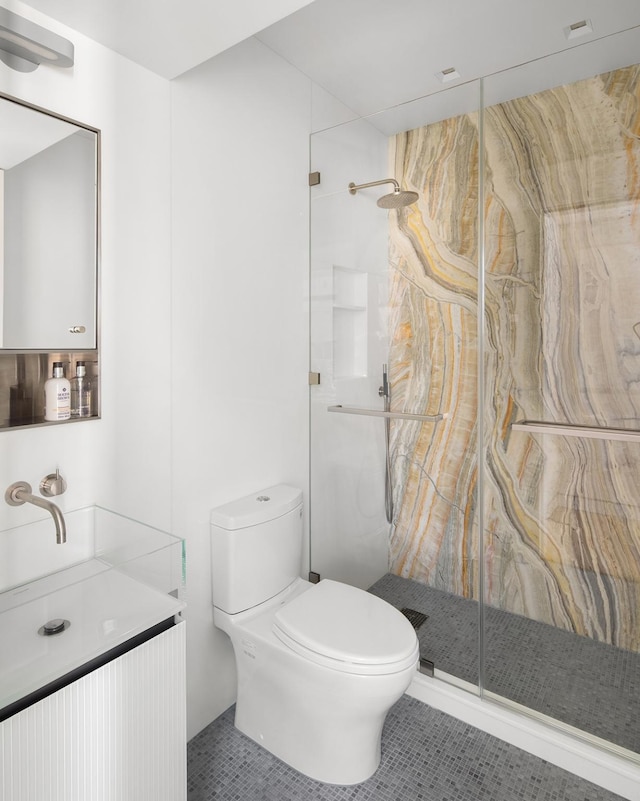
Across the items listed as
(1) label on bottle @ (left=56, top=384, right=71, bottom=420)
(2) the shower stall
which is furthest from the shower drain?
(1) label on bottle @ (left=56, top=384, right=71, bottom=420)

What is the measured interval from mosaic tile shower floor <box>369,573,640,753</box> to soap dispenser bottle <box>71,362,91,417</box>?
1.54 metres

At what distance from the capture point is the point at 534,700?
1711mm

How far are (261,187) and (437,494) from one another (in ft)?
4.75

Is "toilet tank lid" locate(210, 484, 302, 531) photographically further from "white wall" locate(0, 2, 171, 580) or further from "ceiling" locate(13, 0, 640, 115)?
"ceiling" locate(13, 0, 640, 115)

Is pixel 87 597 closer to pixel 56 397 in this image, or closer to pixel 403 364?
pixel 56 397

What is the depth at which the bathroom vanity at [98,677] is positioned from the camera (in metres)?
0.87

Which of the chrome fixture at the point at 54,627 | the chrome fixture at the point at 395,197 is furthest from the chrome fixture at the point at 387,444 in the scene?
the chrome fixture at the point at 54,627

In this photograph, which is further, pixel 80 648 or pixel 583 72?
pixel 583 72

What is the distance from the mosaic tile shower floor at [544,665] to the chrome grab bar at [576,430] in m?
0.69

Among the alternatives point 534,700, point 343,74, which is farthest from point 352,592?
point 343,74

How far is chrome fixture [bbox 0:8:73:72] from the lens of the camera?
3.65 feet

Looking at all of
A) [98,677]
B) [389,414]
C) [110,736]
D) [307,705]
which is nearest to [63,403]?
[98,677]

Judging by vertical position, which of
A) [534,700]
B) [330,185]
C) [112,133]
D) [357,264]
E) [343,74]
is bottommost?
[534,700]

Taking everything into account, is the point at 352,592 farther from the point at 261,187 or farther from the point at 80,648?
the point at 261,187
